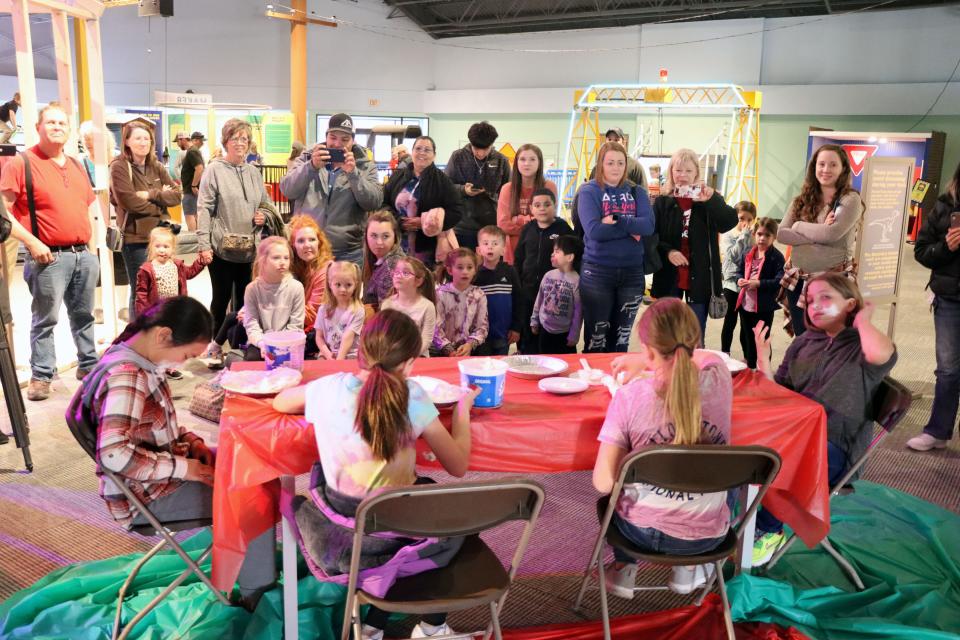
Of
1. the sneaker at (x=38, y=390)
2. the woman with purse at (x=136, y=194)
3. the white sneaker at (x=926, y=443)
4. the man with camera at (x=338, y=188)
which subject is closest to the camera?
the white sneaker at (x=926, y=443)

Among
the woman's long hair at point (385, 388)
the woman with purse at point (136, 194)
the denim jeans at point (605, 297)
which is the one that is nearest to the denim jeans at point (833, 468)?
the woman's long hair at point (385, 388)

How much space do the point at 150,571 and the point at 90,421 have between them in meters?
0.72

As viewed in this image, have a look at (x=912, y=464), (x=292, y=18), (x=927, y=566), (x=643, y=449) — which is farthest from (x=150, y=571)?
(x=292, y=18)

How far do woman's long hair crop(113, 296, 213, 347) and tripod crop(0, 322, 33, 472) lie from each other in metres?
1.49

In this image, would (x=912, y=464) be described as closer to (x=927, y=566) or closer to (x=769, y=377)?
(x=927, y=566)

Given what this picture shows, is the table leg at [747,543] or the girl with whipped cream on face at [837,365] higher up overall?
the girl with whipped cream on face at [837,365]

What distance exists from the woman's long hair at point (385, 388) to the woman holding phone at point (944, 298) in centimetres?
292

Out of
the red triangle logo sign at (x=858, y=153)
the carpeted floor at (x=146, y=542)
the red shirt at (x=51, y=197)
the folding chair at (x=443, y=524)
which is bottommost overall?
the carpeted floor at (x=146, y=542)

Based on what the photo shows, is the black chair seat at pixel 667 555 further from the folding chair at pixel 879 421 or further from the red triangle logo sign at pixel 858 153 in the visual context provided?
the red triangle logo sign at pixel 858 153

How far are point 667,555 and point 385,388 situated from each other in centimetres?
88

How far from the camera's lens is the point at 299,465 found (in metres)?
2.12

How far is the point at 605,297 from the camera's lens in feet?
13.5

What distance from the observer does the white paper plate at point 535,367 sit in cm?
258

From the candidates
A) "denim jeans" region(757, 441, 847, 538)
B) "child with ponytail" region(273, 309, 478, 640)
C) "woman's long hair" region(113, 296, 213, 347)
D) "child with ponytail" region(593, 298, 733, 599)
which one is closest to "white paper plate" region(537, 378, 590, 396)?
"child with ponytail" region(593, 298, 733, 599)
